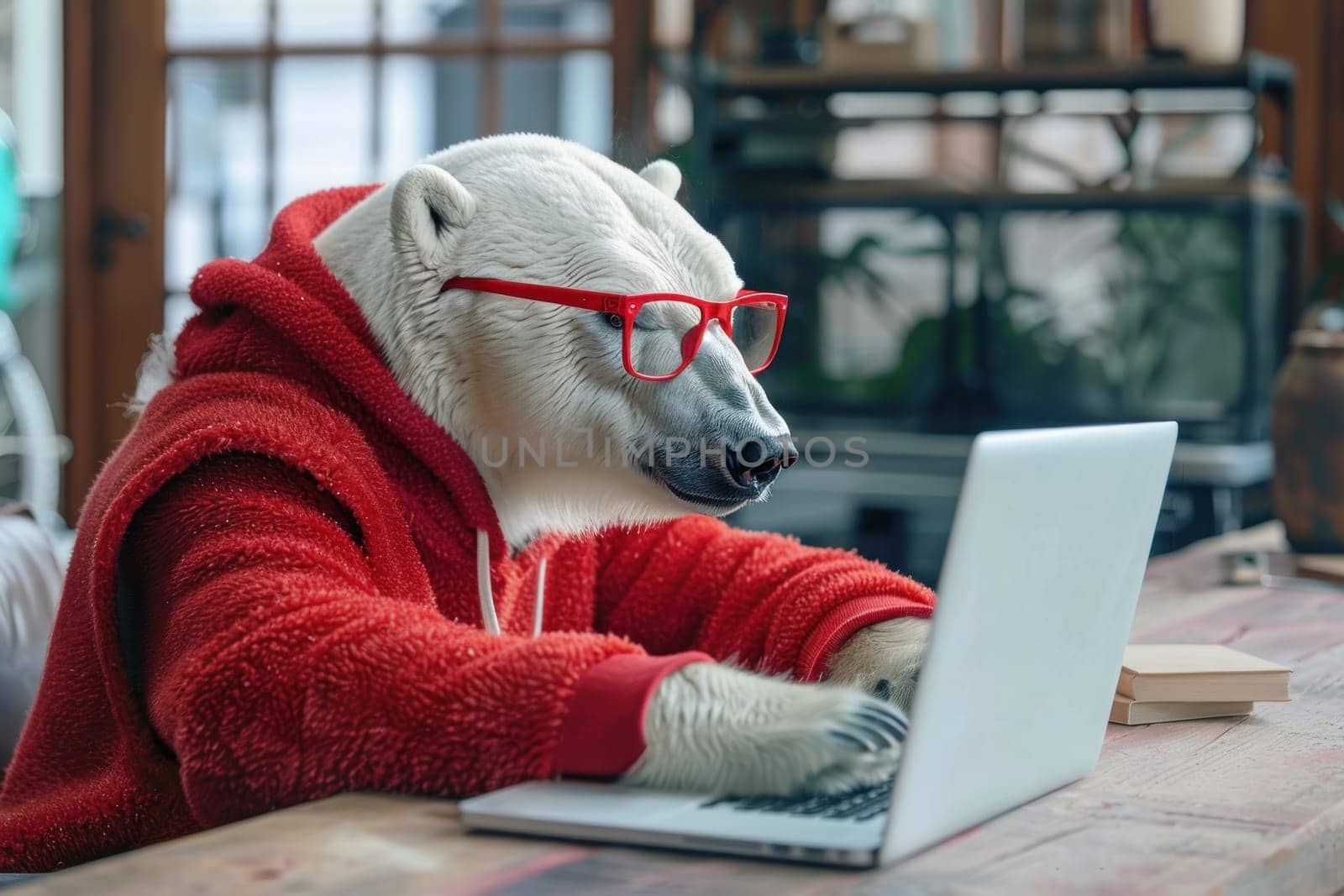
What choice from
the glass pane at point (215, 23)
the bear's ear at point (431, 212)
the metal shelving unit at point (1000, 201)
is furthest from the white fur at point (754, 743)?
the glass pane at point (215, 23)

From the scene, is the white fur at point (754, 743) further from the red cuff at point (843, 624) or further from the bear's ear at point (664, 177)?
the bear's ear at point (664, 177)

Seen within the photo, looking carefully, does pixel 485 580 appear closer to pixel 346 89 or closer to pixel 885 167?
pixel 885 167

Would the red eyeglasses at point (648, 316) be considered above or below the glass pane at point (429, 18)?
below

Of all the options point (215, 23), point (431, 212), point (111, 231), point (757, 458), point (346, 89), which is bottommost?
point (111, 231)

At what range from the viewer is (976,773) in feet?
1.98

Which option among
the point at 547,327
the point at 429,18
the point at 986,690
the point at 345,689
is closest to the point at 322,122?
the point at 429,18

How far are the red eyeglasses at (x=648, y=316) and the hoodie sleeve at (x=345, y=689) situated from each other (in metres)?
0.19

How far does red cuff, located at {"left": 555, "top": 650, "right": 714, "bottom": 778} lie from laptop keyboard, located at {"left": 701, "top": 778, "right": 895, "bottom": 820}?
0.04 metres

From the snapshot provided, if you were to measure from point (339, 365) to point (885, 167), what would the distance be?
2.46 meters

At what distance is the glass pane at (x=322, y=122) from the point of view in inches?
142

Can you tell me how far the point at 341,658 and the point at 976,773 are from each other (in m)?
0.26

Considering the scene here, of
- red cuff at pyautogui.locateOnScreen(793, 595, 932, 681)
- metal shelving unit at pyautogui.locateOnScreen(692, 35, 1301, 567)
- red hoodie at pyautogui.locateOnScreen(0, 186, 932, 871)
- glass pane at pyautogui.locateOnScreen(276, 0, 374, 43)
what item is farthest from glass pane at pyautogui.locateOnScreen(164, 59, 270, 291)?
red cuff at pyautogui.locateOnScreen(793, 595, 932, 681)

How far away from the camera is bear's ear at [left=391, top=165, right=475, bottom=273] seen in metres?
0.83

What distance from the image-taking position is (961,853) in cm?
58
